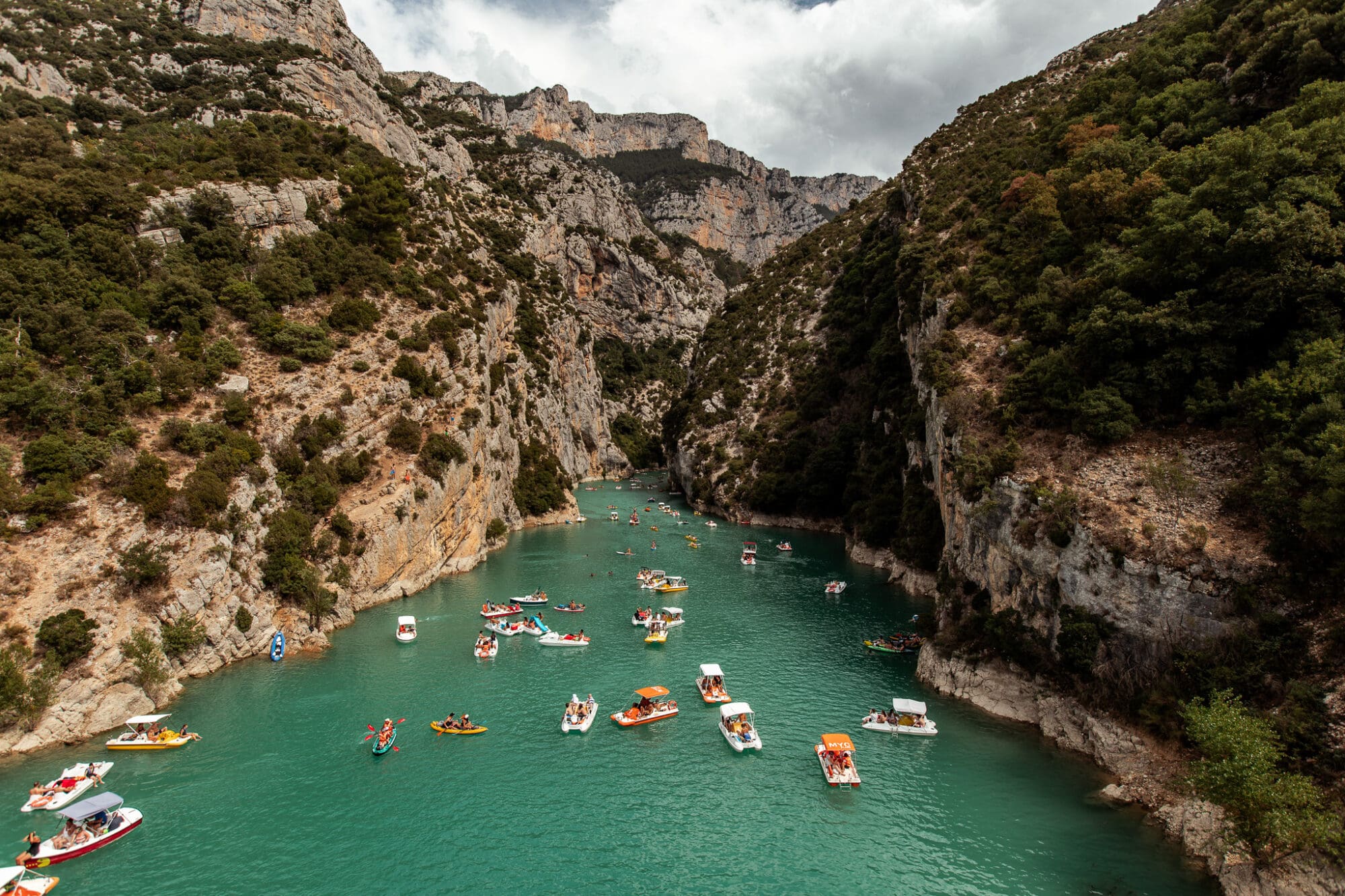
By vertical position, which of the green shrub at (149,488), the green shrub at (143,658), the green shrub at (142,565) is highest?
the green shrub at (149,488)

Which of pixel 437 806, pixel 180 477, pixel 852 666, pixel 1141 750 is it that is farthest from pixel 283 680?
pixel 1141 750

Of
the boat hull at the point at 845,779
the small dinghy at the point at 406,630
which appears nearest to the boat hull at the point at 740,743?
the boat hull at the point at 845,779

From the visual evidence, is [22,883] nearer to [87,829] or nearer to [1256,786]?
[87,829]

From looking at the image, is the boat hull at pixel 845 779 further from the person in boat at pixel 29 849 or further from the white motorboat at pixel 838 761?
the person in boat at pixel 29 849

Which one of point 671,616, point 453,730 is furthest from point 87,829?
point 671,616

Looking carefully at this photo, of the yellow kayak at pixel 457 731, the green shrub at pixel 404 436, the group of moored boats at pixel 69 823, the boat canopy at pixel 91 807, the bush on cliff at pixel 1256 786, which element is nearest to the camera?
the bush on cliff at pixel 1256 786

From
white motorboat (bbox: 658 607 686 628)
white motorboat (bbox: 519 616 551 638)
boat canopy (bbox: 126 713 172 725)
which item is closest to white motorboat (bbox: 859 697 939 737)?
white motorboat (bbox: 658 607 686 628)

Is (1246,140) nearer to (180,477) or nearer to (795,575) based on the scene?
(795,575)
